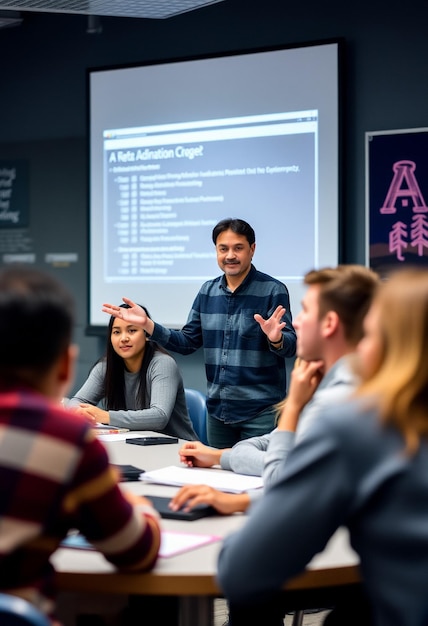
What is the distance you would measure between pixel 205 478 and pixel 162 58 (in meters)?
3.55

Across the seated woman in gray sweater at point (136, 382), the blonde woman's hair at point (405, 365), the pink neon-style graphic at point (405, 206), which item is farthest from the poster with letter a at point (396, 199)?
the blonde woman's hair at point (405, 365)

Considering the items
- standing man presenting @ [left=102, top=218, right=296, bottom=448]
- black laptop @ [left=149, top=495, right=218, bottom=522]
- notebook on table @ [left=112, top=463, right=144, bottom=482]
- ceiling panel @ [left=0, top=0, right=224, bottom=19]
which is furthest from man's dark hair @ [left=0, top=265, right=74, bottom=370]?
ceiling panel @ [left=0, top=0, right=224, bottom=19]

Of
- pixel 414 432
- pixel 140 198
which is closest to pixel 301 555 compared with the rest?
pixel 414 432

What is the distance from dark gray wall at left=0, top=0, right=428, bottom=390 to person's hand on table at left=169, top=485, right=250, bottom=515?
2.92 meters

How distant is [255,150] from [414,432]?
3968mm

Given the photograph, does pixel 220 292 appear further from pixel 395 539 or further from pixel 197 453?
pixel 395 539

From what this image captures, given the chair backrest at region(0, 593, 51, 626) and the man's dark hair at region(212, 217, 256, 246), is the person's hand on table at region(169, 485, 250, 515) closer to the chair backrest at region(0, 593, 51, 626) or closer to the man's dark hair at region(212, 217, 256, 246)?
the chair backrest at region(0, 593, 51, 626)

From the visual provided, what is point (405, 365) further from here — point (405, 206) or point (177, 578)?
point (405, 206)

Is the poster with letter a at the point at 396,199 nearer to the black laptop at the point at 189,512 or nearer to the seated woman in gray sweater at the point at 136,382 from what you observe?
the seated woman in gray sweater at the point at 136,382

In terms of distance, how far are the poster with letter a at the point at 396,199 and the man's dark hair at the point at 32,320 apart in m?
3.40

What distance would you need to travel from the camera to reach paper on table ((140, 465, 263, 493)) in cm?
233

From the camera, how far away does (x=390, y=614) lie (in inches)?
49.9

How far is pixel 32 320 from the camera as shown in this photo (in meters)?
1.34

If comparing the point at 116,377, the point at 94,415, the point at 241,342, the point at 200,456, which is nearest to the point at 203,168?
the point at 241,342
